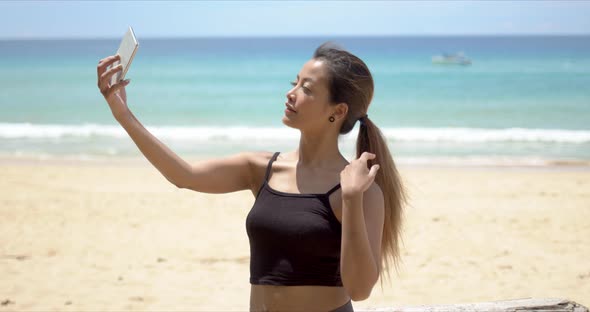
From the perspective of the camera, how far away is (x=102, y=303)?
616 centimetres

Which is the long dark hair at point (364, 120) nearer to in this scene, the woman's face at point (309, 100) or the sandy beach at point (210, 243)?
the woman's face at point (309, 100)

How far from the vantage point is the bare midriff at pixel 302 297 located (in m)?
2.56

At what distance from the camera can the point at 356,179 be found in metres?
2.32

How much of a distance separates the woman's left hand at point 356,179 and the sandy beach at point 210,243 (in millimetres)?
2602

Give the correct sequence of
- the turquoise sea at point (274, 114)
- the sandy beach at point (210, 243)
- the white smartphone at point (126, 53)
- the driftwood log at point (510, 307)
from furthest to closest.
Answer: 1. the turquoise sea at point (274, 114)
2. the sandy beach at point (210, 243)
3. the driftwood log at point (510, 307)
4. the white smartphone at point (126, 53)

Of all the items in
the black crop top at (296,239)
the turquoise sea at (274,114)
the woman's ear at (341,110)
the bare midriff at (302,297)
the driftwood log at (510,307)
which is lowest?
the turquoise sea at (274,114)

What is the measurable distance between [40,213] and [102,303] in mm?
4123

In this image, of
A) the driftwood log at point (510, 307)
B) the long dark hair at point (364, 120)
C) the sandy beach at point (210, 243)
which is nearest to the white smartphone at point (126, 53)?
the long dark hair at point (364, 120)

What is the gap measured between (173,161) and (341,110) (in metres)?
0.64

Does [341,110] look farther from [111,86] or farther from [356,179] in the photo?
[111,86]

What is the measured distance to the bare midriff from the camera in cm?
256

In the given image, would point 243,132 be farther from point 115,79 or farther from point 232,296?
point 115,79

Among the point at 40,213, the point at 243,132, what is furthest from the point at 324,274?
the point at 243,132

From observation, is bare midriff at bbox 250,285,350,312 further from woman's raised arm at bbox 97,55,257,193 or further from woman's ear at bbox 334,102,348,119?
woman's ear at bbox 334,102,348,119
